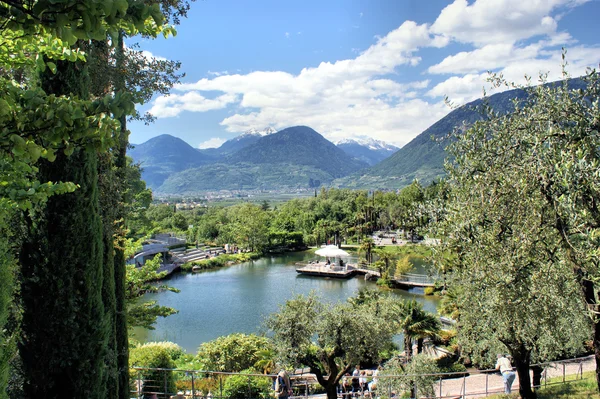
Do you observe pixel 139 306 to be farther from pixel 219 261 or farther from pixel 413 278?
pixel 219 261

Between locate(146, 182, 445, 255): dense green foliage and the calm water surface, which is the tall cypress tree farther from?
locate(146, 182, 445, 255): dense green foliage

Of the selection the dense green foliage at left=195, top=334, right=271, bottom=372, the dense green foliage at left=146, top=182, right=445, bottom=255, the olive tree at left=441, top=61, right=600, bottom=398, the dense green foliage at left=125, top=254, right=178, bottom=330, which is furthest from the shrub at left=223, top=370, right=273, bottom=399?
the dense green foliage at left=146, top=182, right=445, bottom=255

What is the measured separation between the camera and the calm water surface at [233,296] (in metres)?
24.4

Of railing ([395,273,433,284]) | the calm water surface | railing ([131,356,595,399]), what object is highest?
railing ([131,356,595,399])

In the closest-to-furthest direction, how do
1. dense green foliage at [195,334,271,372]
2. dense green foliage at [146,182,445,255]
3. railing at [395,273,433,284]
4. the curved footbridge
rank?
dense green foliage at [195,334,271,372] → railing at [395,273,433,284] → the curved footbridge → dense green foliage at [146,182,445,255]

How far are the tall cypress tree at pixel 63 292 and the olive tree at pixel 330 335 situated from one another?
5.43m

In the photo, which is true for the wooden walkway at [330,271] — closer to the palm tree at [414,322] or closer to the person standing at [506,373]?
the palm tree at [414,322]

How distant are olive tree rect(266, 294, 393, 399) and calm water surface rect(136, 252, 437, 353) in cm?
780

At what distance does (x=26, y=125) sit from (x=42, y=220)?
3747mm

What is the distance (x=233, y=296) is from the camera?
3306 centimetres

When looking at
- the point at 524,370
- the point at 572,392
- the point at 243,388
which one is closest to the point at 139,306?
the point at 243,388

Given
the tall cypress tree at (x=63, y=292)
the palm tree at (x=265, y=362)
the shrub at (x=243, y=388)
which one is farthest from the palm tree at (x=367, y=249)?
the tall cypress tree at (x=63, y=292)

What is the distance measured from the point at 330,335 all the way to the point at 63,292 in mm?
6839

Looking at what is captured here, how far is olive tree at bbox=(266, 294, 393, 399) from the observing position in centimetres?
1048
